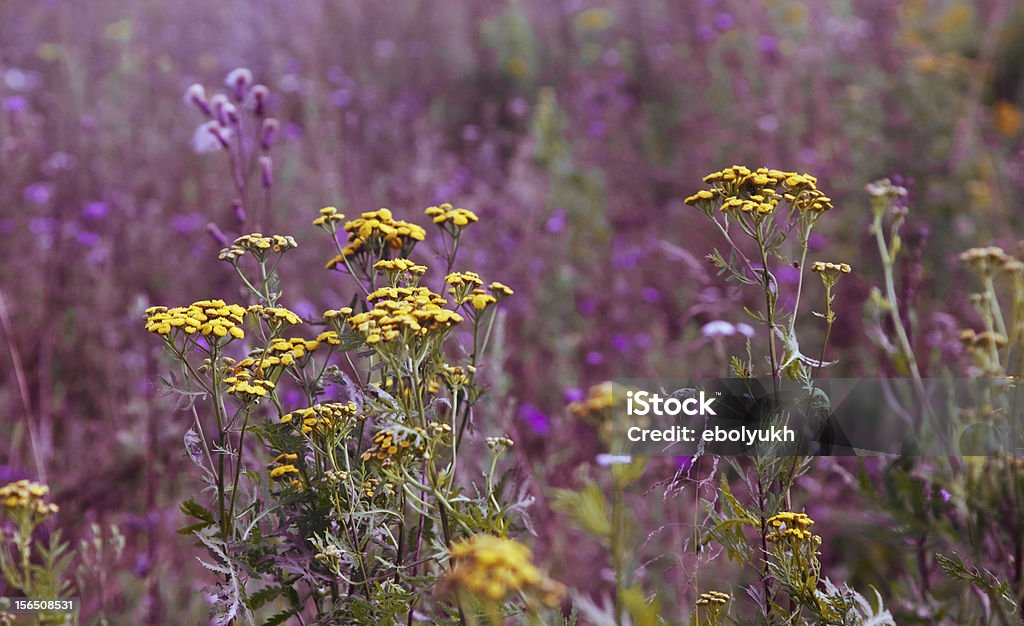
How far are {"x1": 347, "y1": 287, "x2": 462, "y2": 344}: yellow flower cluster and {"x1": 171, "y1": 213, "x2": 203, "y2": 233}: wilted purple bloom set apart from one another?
3.09 m

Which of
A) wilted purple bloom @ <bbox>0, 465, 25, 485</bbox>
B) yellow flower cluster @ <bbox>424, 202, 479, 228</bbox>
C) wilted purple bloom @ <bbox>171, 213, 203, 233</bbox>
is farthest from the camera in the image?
wilted purple bloom @ <bbox>171, 213, 203, 233</bbox>

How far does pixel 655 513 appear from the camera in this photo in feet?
8.46

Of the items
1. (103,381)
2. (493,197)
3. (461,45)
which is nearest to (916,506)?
(103,381)

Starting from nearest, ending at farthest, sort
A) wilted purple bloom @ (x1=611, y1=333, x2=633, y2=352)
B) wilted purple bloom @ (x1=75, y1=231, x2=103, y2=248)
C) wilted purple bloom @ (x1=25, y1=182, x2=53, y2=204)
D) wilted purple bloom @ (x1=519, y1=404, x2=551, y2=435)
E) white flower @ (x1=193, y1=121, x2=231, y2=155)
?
white flower @ (x1=193, y1=121, x2=231, y2=155) < wilted purple bloom @ (x1=519, y1=404, x2=551, y2=435) < wilted purple bloom @ (x1=611, y1=333, x2=633, y2=352) < wilted purple bloom @ (x1=75, y1=231, x2=103, y2=248) < wilted purple bloom @ (x1=25, y1=182, x2=53, y2=204)

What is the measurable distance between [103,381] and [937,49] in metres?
5.20

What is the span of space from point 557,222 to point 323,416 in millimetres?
2859

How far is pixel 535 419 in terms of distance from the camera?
315cm

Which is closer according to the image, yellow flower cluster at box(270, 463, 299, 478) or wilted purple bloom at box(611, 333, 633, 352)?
yellow flower cluster at box(270, 463, 299, 478)

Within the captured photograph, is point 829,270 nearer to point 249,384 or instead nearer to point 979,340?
point 979,340

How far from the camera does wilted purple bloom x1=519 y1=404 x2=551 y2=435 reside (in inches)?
122

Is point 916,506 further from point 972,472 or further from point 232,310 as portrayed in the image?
→ point 232,310

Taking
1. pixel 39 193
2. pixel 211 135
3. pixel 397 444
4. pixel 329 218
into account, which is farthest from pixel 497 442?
pixel 39 193

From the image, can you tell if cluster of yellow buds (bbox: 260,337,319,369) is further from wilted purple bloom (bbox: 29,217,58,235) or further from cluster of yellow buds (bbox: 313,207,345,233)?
wilted purple bloom (bbox: 29,217,58,235)

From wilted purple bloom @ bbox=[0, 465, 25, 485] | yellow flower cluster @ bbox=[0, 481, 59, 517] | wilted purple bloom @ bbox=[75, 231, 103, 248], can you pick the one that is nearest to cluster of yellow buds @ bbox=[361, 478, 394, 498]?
yellow flower cluster @ bbox=[0, 481, 59, 517]
